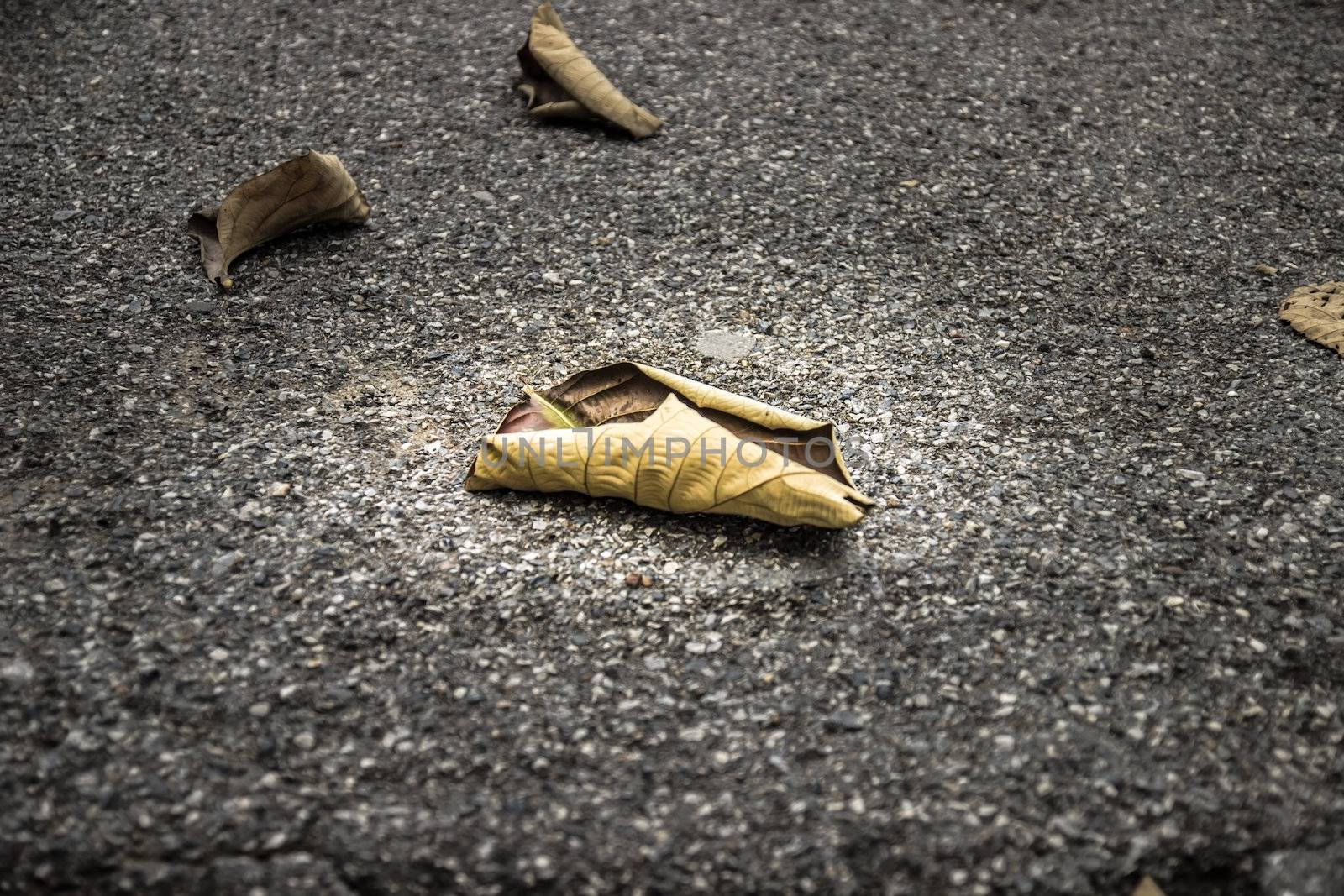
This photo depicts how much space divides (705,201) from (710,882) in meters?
1.97

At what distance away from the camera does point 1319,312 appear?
2521 mm

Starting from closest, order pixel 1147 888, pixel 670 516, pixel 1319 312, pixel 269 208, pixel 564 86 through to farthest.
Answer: pixel 1147 888
pixel 670 516
pixel 1319 312
pixel 269 208
pixel 564 86

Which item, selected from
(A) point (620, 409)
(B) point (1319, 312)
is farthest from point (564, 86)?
(B) point (1319, 312)

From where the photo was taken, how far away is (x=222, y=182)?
2926 millimetres

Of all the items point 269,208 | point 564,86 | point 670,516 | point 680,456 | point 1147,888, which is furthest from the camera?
point 564,86

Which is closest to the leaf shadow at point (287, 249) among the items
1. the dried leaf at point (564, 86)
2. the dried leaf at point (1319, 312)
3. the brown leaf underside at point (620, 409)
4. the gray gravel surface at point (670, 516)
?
the gray gravel surface at point (670, 516)

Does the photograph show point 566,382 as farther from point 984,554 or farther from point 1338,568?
point 1338,568

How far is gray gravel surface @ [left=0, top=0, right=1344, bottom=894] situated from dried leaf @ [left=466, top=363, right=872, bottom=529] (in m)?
0.09

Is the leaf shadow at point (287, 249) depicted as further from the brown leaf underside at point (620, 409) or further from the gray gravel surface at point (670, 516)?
the brown leaf underside at point (620, 409)

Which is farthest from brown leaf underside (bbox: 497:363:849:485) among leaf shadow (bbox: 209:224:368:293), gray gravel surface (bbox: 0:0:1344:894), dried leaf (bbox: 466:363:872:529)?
leaf shadow (bbox: 209:224:368:293)

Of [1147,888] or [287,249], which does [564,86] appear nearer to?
[287,249]

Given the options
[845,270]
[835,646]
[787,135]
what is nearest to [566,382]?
[835,646]

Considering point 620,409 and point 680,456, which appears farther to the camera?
point 620,409

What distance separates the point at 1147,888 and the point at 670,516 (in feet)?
3.35
